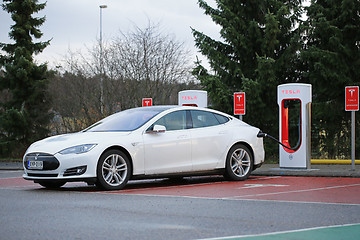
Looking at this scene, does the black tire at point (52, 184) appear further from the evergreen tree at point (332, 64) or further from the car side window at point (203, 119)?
Result: the evergreen tree at point (332, 64)

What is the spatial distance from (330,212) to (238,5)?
53.5ft

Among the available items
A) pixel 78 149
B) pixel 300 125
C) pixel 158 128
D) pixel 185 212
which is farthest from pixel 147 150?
pixel 300 125

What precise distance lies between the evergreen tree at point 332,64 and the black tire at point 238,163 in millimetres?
8252

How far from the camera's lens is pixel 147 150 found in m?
11.1

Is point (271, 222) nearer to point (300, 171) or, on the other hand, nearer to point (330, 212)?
point (330, 212)

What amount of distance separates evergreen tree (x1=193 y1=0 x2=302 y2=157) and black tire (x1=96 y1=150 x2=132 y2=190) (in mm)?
10799

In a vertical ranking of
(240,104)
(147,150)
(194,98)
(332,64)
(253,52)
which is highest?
(253,52)

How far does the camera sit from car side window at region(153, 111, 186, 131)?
1167 cm

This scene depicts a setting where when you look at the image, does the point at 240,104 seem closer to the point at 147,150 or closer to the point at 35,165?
the point at 147,150

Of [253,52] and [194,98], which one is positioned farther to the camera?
[253,52]

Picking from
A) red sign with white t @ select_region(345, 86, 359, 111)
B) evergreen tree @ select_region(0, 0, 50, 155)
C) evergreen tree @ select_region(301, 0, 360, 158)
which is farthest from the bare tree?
red sign with white t @ select_region(345, 86, 359, 111)

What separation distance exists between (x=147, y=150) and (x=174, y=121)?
1052 mm

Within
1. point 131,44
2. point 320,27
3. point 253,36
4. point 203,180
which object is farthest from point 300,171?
point 131,44

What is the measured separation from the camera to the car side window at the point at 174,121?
1167cm
